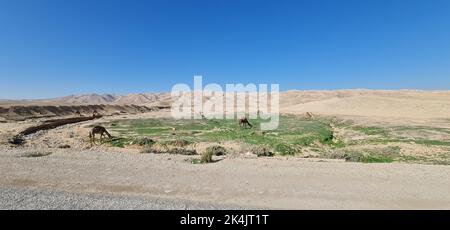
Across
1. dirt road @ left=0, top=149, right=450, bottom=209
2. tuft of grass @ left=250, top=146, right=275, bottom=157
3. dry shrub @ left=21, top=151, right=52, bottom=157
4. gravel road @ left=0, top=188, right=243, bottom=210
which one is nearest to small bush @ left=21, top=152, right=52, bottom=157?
dry shrub @ left=21, top=151, right=52, bottom=157

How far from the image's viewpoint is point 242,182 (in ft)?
41.3

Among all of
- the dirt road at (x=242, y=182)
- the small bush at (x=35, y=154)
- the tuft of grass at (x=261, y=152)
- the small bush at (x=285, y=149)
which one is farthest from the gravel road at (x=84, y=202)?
the small bush at (x=285, y=149)

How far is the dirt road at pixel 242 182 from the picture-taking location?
33.8 feet

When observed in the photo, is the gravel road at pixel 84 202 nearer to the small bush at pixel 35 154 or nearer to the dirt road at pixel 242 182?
the dirt road at pixel 242 182

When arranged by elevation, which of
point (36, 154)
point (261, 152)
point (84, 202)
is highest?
point (36, 154)

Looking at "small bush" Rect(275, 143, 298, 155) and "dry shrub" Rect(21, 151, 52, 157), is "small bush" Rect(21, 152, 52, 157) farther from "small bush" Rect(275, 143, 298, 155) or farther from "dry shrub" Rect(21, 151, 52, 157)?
"small bush" Rect(275, 143, 298, 155)

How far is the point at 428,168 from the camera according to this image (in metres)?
14.7

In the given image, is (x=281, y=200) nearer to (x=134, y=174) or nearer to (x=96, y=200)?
(x=96, y=200)

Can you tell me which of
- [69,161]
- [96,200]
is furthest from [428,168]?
[69,161]

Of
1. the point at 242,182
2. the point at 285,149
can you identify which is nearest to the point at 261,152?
the point at 285,149

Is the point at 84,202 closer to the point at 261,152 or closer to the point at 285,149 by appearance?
the point at 261,152

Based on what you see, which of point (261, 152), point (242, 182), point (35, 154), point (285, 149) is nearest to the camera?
point (242, 182)
